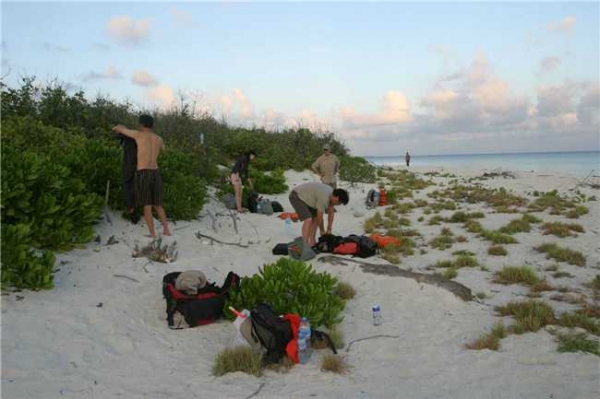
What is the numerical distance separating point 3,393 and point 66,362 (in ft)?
2.10

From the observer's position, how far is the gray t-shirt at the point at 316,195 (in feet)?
26.1

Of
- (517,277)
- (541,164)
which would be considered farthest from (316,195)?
(541,164)

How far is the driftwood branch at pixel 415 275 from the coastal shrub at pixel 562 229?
432cm

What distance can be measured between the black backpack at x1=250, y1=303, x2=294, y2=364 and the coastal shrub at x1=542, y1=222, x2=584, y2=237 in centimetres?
754

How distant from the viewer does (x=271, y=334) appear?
14.7ft

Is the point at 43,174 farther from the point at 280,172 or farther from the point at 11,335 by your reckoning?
the point at 280,172

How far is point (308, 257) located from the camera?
7965 mm

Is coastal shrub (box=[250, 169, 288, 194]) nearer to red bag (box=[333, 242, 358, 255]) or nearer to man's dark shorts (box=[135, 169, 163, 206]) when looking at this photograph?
red bag (box=[333, 242, 358, 255])

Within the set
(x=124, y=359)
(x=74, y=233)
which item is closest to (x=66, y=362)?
(x=124, y=359)

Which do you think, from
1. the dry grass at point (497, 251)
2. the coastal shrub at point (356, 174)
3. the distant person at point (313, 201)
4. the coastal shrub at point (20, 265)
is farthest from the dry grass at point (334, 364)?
the coastal shrub at point (356, 174)

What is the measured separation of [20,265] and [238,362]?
2.77m

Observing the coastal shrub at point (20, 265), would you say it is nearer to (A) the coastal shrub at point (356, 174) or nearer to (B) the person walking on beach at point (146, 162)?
(B) the person walking on beach at point (146, 162)

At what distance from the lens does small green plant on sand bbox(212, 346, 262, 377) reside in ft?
14.0

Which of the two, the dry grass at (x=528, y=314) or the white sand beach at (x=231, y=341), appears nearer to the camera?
the white sand beach at (x=231, y=341)
